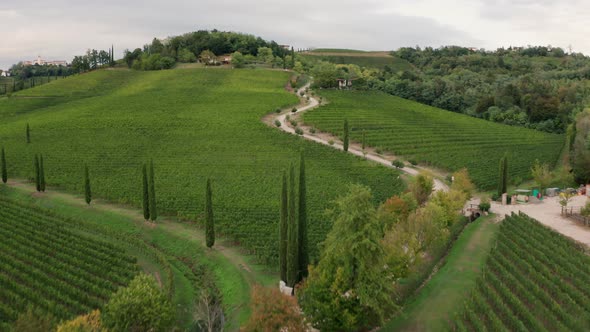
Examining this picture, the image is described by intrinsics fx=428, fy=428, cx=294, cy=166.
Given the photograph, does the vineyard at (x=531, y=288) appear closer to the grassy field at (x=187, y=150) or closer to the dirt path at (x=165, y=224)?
the grassy field at (x=187, y=150)

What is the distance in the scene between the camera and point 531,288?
2667 cm

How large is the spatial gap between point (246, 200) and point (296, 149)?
22.9 meters

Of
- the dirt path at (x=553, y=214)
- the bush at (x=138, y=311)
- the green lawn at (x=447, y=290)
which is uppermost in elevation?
the bush at (x=138, y=311)

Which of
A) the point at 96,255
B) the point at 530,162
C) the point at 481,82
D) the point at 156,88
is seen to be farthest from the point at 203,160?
the point at 481,82

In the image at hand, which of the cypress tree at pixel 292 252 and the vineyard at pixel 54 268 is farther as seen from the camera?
the cypress tree at pixel 292 252

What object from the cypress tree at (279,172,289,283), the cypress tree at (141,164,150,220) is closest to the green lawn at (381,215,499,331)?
the cypress tree at (279,172,289,283)

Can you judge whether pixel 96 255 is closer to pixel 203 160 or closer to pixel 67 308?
pixel 67 308

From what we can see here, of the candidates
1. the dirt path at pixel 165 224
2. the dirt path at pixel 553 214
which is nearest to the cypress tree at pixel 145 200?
the dirt path at pixel 165 224

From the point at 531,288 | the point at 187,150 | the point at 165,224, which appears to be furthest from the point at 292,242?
the point at 187,150

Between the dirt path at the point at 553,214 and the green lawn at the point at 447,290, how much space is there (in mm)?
7012

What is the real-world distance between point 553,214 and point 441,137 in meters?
37.3

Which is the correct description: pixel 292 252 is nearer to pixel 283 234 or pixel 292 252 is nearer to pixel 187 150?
pixel 283 234

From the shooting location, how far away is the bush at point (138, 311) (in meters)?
21.8

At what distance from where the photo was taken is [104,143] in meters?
70.8
